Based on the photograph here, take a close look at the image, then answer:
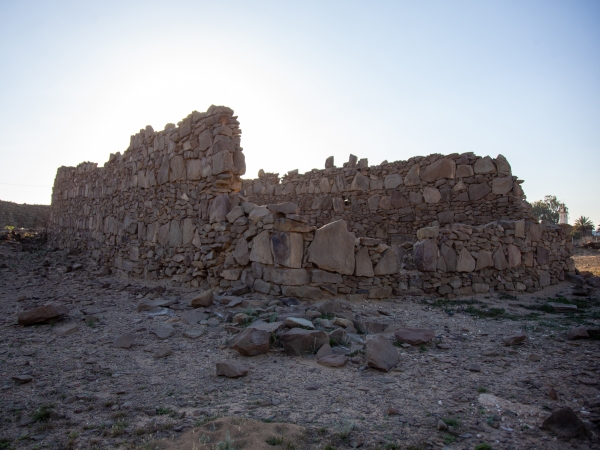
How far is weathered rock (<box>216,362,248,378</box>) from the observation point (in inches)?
152

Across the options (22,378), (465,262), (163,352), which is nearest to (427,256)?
(465,262)

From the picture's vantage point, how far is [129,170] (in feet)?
34.3

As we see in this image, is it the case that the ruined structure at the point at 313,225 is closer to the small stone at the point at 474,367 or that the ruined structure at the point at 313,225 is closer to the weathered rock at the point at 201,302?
the weathered rock at the point at 201,302

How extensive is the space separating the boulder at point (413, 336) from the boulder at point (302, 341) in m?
0.93

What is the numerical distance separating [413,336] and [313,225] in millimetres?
4759

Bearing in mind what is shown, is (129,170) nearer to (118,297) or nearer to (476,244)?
(118,297)

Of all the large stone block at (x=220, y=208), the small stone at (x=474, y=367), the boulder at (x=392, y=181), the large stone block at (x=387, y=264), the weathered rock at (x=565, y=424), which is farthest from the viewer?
the boulder at (x=392, y=181)

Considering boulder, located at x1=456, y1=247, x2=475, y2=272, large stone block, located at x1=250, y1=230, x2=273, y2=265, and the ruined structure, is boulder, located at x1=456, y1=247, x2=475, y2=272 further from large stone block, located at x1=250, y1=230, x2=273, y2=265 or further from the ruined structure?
large stone block, located at x1=250, y1=230, x2=273, y2=265

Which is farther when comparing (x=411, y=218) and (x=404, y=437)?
(x=411, y=218)

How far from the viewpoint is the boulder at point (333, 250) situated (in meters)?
7.04

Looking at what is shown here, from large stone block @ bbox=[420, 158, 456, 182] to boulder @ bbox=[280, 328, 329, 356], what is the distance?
23.2 ft

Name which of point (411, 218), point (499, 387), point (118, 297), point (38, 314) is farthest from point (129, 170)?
point (499, 387)

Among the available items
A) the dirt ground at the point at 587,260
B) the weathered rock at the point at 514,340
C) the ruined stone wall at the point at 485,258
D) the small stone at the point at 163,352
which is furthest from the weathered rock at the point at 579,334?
the dirt ground at the point at 587,260

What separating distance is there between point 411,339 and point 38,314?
483 centimetres
